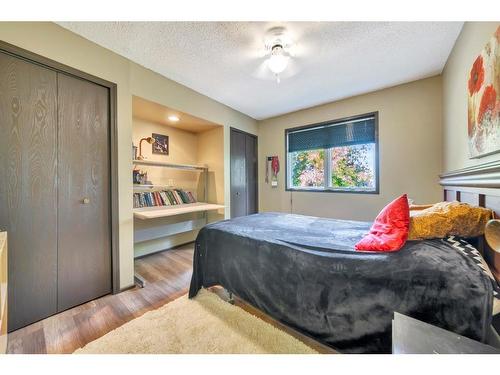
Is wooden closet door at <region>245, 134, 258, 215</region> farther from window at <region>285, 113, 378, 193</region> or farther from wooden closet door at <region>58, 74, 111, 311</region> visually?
wooden closet door at <region>58, 74, 111, 311</region>

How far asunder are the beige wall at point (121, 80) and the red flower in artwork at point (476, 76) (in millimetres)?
2748

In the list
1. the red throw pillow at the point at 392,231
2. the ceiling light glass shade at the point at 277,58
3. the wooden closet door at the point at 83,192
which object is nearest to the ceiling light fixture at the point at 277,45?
the ceiling light glass shade at the point at 277,58

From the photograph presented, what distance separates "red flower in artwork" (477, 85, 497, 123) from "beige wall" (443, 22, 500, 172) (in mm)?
274

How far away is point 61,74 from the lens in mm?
1624

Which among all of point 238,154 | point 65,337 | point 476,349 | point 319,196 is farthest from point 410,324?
point 238,154

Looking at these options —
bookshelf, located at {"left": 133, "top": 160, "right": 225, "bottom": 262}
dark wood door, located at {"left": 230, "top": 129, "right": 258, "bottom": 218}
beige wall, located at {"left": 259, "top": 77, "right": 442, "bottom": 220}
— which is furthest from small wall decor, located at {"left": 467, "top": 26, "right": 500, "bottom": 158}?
dark wood door, located at {"left": 230, "top": 129, "right": 258, "bottom": 218}

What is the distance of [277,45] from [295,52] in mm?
260

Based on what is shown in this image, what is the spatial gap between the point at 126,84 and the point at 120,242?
164 cm

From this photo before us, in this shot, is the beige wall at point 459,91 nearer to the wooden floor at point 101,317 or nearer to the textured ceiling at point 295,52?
the textured ceiling at point 295,52

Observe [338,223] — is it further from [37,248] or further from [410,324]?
[37,248]

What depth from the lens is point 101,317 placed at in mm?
1574

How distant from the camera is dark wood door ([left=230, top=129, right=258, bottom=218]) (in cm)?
350

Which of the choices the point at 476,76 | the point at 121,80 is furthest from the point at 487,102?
the point at 121,80

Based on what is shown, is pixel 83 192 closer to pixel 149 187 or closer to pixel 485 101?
pixel 149 187
